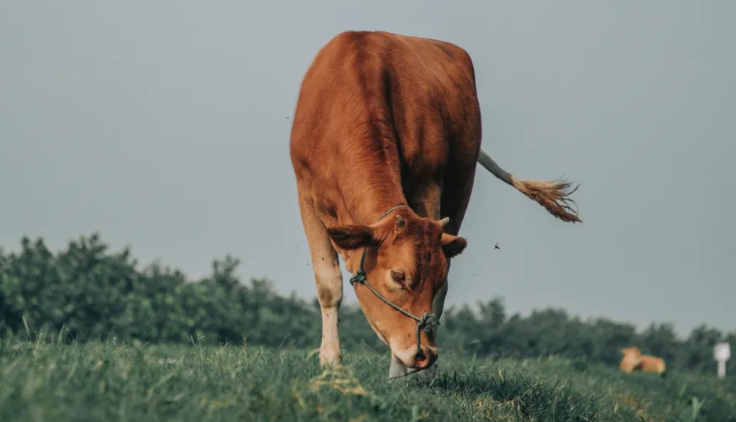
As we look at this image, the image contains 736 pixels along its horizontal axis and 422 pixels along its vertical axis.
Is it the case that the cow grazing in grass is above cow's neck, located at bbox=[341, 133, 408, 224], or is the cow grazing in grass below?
below

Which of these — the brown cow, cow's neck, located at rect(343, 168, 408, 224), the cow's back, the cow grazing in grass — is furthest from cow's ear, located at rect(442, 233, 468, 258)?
the cow grazing in grass

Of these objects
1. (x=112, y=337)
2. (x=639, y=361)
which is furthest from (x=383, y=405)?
(x=639, y=361)

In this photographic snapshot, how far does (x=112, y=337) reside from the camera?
7434 millimetres

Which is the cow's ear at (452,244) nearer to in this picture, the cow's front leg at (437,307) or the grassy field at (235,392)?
the grassy field at (235,392)

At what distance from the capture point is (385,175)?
7602 mm

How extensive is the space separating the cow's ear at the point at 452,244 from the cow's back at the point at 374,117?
0.66 meters

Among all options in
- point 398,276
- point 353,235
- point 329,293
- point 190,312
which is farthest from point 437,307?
point 190,312

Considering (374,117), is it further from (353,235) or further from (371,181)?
(353,235)

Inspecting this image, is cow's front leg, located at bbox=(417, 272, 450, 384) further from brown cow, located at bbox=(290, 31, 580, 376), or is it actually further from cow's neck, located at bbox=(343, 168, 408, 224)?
cow's neck, located at bbox=(343, 168, 408, 224)

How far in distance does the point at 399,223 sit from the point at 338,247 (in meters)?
0.67

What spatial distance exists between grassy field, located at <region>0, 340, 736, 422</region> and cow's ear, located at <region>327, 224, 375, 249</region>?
839mm

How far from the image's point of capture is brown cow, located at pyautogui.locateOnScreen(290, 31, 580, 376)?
7.04 meters

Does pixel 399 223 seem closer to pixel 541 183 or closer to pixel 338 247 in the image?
pixel 338 247

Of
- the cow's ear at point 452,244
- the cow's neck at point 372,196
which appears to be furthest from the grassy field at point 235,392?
the cow's neck at point 372,196
